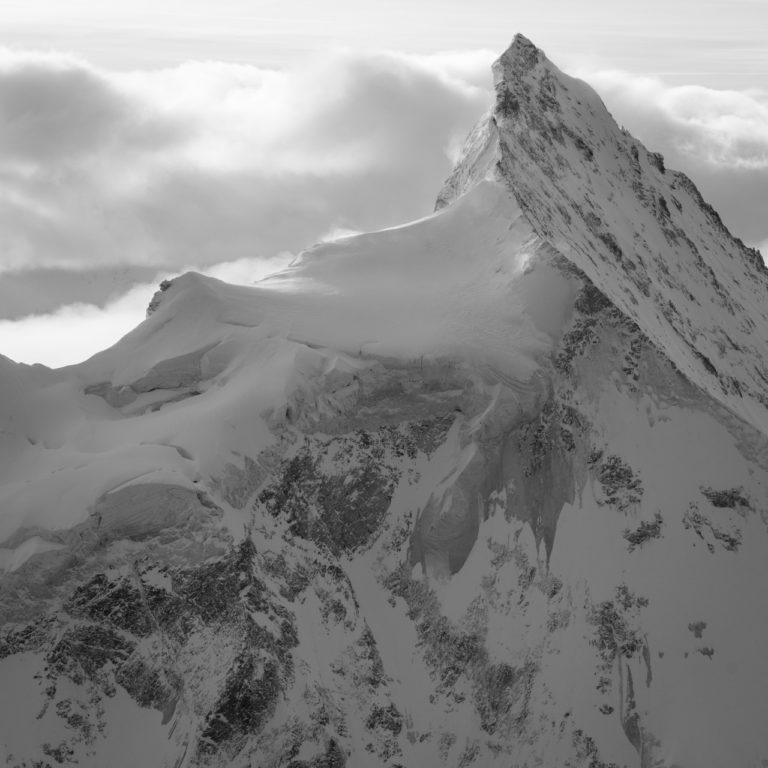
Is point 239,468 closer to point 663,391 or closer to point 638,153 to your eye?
point 663,391

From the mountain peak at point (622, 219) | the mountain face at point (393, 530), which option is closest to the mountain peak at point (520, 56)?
the mountain peak at point (622, 219)

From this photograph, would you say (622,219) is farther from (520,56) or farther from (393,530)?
(393,530)

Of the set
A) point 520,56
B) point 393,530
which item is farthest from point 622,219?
point 393,530

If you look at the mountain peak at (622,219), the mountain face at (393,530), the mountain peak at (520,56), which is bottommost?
the mountain face at (393,530)

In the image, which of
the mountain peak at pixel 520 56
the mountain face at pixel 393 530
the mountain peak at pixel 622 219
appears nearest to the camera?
the mountain face at pixel 393 530

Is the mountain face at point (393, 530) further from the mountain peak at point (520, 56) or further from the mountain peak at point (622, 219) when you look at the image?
the mountain peak at point (520, 56)

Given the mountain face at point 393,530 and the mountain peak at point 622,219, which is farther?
the mountain peak at point 622,219

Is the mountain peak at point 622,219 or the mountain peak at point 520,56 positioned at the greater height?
the mountain peak at point 520,56

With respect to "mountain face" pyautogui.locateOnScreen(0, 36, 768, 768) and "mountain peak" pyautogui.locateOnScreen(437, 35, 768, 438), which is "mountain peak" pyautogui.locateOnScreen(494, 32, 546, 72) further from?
"mountain face" pyautogui.locateOnScreen(0, 36, 768, 768)

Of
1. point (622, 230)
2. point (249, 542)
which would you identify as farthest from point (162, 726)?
point (622, 230)
